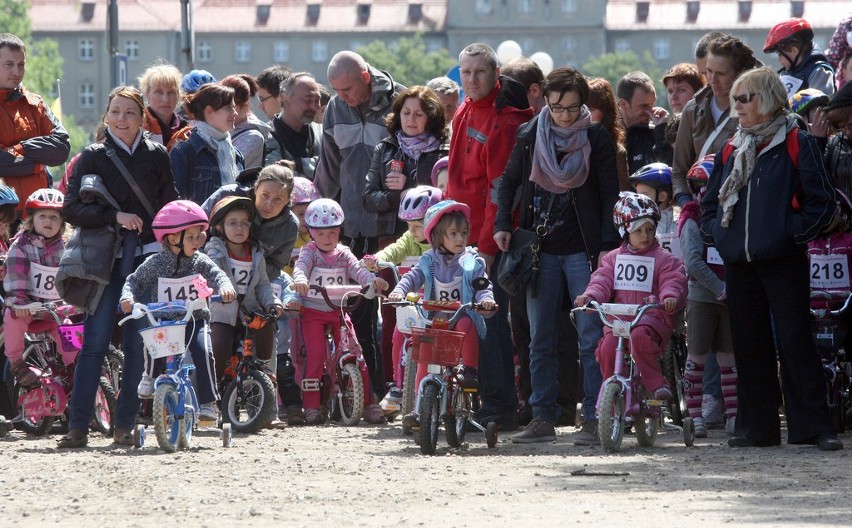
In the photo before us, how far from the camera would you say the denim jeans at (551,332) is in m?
11.6

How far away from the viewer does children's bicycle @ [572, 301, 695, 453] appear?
10.8 m

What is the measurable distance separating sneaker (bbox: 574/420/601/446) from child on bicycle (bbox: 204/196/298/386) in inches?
93.0

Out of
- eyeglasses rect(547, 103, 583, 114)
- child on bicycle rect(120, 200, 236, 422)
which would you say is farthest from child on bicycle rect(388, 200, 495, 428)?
child on bicycle rect(120, 200, 236, 422)

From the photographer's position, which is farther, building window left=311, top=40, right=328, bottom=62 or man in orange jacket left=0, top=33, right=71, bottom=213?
building window left=311, top=40, right=328, bottom=62

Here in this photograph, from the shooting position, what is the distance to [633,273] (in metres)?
11.4

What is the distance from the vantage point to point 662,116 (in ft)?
49.5

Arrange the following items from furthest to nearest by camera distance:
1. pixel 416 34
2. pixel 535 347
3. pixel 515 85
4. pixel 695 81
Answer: pixel 416 34 → pixel 695 81 → pixel 515 85 → pixel 535 347

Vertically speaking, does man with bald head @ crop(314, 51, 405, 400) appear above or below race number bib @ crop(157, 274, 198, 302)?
above

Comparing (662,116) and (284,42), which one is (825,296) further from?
(284,42)

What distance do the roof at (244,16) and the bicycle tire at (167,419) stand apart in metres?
128

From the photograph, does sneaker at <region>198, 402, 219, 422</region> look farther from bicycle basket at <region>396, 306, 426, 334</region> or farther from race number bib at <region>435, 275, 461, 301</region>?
race number bib at <region>435, 275, 461, 301</region>

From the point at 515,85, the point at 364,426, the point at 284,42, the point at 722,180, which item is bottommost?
the point at 364,426

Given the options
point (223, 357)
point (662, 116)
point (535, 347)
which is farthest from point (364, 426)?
point (662, 116)

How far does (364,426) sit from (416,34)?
131438 millimetres
